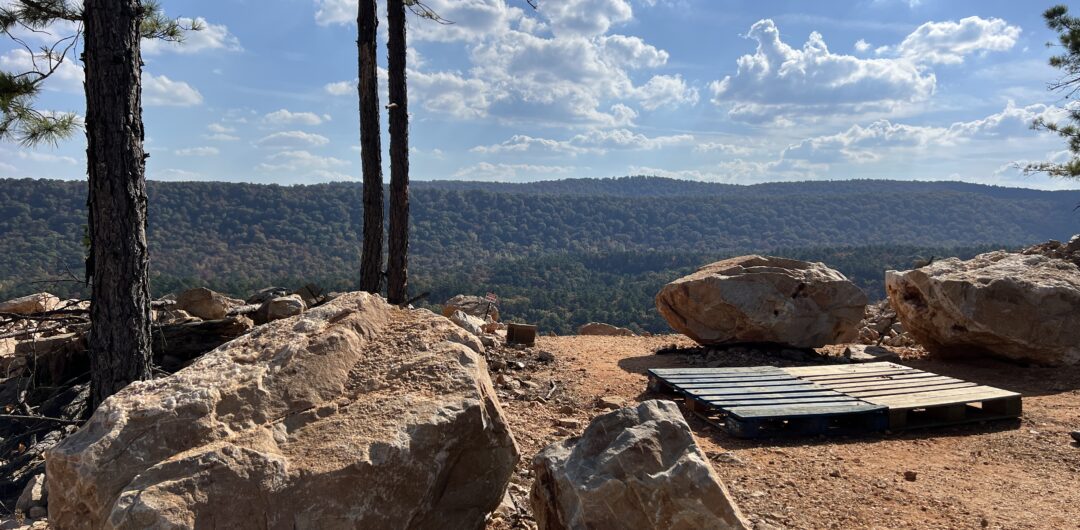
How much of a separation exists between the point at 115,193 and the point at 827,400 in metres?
5.76

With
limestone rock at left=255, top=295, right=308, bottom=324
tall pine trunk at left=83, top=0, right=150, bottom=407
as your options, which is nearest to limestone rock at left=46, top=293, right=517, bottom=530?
tall pine trunk at left=83, top=0, right=150, bottom=407

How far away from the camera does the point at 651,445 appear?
311 cm

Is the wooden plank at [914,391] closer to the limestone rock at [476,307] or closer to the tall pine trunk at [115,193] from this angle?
the tall pine trunk at [115,193]

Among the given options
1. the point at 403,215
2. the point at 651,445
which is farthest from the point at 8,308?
the point at 651,445

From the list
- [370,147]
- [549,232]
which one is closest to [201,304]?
[370,147]

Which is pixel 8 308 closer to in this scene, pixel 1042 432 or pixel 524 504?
pixel 524 504

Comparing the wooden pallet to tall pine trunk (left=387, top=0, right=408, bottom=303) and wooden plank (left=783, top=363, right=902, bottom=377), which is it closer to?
wooden plank (left=783, top=363, right=902, bottom=377)

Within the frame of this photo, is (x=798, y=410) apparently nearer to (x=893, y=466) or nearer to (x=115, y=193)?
(x=893, y=466)

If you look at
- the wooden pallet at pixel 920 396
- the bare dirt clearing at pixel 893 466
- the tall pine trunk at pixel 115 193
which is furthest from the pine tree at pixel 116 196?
the wooden pallet at pixel 920 396

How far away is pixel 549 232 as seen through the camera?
85188 mm

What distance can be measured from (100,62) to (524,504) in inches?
153

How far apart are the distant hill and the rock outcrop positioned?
1616cm

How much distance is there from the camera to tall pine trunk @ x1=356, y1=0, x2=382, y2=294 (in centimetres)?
894

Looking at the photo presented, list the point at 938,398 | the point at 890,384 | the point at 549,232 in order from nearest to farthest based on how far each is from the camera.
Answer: the point at 938,398 < the point at 890,384 < the point at 549,232
